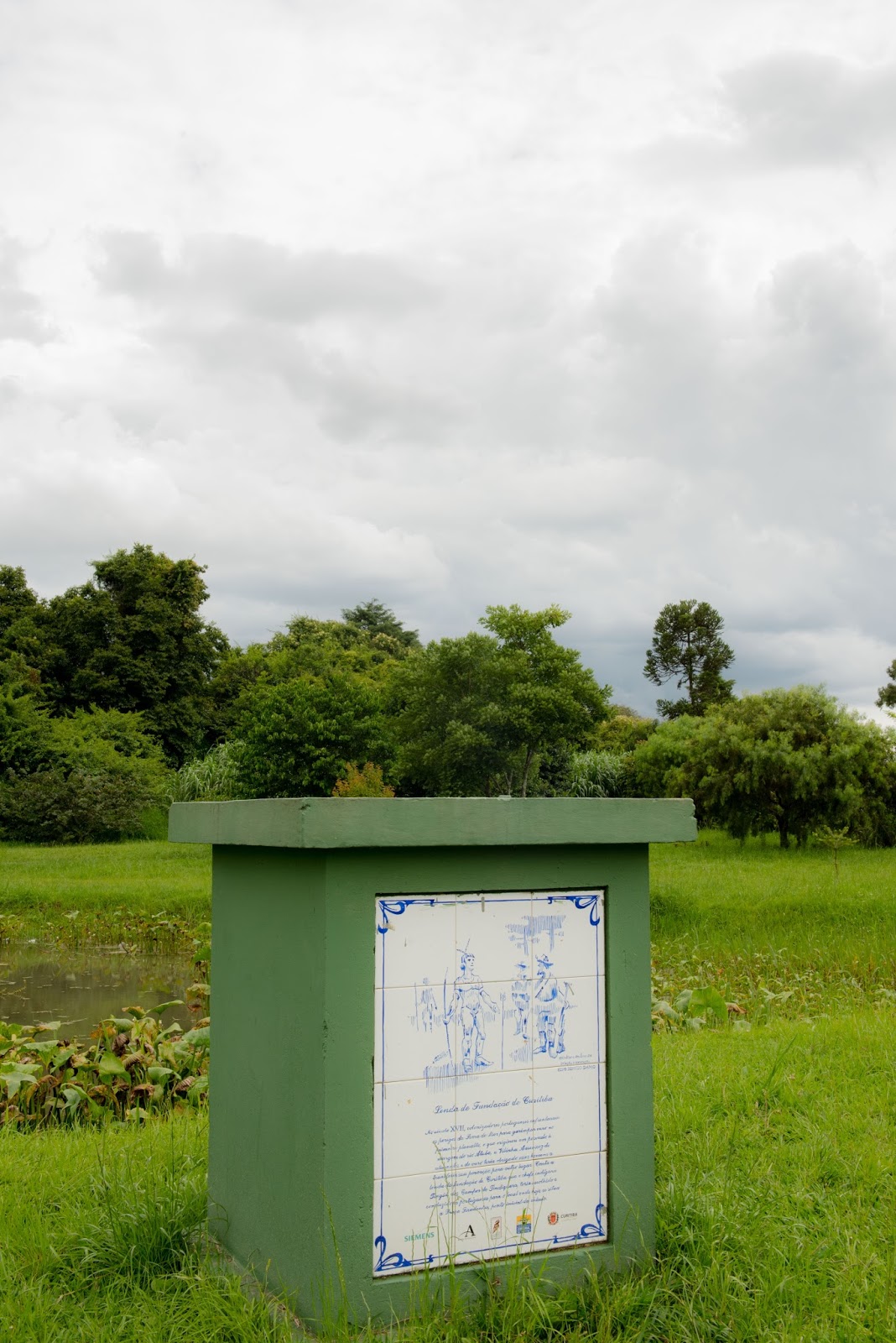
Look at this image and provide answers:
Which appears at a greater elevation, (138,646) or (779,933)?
(138,646)

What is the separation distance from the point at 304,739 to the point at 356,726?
5.21 feet

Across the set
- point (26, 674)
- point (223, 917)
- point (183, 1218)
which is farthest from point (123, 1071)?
point (26, 674)

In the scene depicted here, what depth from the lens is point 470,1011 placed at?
2.66 metres

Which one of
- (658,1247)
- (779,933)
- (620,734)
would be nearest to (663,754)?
(779,933)

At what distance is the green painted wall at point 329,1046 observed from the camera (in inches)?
97.8

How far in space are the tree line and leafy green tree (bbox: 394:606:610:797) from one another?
64 millimetres

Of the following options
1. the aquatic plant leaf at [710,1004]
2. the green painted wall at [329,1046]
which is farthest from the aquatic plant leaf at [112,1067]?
the aquatic plant leaf at [710,1004]

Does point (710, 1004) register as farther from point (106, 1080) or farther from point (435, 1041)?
point (435, 1041)

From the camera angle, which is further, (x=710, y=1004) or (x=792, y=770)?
(x=792, y=770)

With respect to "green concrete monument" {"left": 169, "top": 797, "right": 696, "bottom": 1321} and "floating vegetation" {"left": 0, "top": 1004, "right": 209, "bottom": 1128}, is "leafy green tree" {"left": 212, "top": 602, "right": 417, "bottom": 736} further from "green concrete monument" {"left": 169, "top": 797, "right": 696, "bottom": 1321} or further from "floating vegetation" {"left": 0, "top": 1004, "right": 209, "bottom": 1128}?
"green concrete monument" {"left": 169, "top": 797, "right": 696, "bottom": 1321}

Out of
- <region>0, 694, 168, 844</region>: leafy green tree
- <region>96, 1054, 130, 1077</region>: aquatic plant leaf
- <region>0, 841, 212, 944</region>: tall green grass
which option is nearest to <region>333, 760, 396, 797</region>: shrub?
<region>0, 841, 212, 944</region>: tall green grass

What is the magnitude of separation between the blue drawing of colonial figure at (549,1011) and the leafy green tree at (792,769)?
694 inches

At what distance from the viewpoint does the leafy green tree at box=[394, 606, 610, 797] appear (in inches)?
1248

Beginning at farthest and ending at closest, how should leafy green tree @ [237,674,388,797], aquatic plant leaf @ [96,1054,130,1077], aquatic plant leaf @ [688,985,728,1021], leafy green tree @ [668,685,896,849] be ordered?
leafy green tree @ [237,674,388,797] < leafy green tree @ [668,685,896,849] < aquatic plant leaf @ [688,985,728,1021] < aquatic plant leaf @ [96,1054,130,1077]
